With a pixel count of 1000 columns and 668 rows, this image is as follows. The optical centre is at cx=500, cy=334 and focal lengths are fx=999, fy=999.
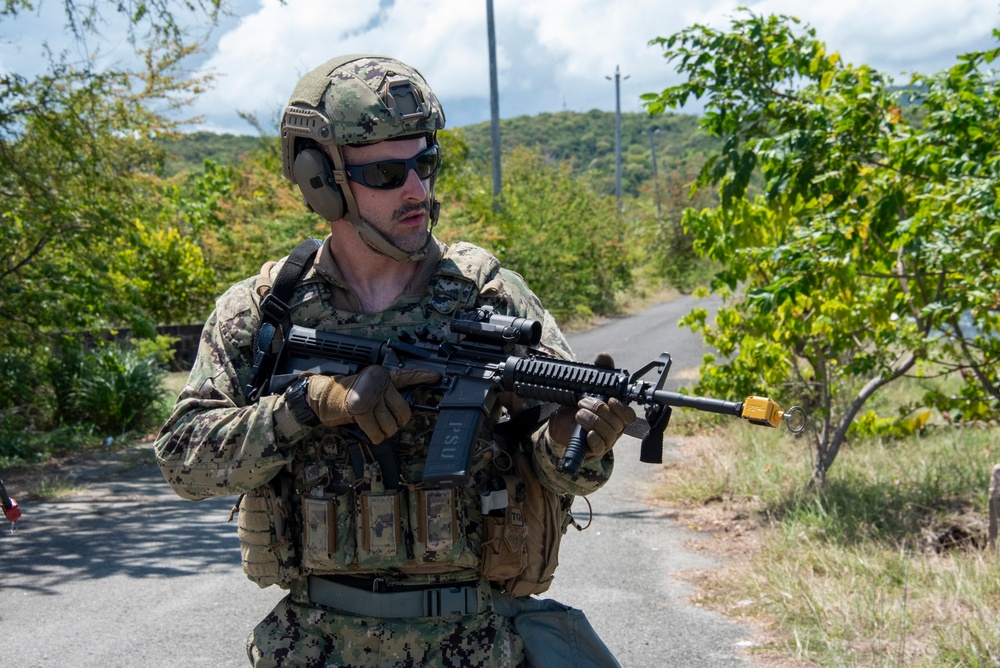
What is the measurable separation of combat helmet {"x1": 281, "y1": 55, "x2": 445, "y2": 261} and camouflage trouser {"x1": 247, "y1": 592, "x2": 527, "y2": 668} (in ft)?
2.57

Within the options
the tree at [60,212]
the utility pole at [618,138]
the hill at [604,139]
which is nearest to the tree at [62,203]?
the tree at [60,212]

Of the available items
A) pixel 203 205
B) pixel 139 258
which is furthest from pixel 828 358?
Answer: pixel 203 205

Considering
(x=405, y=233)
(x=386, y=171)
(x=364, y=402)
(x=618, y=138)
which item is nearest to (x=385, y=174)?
(x=386, y=171)

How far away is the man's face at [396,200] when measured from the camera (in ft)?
7.22

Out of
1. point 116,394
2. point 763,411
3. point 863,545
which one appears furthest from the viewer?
point 116,394

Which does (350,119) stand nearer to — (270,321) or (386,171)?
(386,171)

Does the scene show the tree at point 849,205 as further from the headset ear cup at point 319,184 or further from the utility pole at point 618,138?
the utility pole at point 618,138

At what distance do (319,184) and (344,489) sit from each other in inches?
26.6

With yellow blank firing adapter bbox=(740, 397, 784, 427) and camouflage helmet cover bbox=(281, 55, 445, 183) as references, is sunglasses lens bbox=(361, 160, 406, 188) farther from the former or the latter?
yellow blank firing adapter bbox=(740, 397, 784, 427)

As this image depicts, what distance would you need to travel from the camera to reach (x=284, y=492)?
7.14 ft

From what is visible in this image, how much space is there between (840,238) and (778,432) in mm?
3025

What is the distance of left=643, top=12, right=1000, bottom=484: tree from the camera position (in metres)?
4.89

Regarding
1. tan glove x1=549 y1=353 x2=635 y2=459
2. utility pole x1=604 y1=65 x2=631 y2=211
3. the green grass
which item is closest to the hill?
utility pole x1=604 y1=65 x2=631 y2=211

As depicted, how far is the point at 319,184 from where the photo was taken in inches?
87.6
